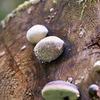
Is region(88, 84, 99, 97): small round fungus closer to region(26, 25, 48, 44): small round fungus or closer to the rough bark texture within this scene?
the rough bark texture

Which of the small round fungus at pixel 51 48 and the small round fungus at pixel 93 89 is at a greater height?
the small round fungus at pixel 51 48

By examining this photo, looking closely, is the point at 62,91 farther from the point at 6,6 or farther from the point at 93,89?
the point at 6,6

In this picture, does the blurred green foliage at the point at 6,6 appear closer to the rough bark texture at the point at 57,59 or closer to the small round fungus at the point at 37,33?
the rough bark texture at the point at 57,59

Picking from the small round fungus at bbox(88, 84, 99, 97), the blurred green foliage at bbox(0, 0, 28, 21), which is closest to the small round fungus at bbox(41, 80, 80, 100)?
the small round fungus at bbox(88, 84, 99, 97)

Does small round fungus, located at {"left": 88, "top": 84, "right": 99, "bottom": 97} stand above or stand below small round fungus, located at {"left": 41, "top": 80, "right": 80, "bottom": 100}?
below

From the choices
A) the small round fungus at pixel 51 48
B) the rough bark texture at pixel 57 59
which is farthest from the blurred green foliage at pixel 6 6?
the small round fungus at pixel 51 48

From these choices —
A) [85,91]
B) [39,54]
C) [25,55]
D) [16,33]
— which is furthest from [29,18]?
[85,91]

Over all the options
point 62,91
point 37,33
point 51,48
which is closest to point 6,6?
point 37,33

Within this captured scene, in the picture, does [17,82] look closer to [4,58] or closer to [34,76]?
[34,76]
